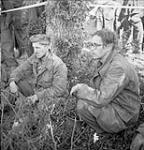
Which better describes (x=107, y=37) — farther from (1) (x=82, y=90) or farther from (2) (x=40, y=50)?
(2) (x=40, y=50)

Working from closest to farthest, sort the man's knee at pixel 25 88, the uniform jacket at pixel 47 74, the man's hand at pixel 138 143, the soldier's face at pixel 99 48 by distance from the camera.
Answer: the man's hand at pixel 138 143, the soldier's face at pixel 99 48, the uniform jacket at pixel 47 74, the man's knee at pixel 25 88

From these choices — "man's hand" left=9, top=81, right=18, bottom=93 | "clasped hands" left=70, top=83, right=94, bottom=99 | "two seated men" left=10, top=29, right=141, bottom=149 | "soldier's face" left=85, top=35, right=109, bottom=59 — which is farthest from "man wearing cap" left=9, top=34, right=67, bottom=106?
"soldier's face" left=85, top=35, right=109, bottom=59

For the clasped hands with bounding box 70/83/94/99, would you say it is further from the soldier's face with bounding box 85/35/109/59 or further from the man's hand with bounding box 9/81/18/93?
the man's hand with bounding box 9/81/18/93

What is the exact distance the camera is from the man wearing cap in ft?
12.9

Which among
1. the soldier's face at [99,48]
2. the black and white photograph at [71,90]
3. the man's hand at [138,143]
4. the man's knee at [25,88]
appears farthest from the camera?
the man's knee at [25,88]

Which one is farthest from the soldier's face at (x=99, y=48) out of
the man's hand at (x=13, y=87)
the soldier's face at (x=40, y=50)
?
the man's hand at (x=13, y=87)

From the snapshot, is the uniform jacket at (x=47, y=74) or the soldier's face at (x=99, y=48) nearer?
the soldier's face at (x=99, y=48)

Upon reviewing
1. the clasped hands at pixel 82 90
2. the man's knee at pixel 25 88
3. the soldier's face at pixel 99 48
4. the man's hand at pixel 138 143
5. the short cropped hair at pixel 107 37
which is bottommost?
the man's hand at pixel 138 143

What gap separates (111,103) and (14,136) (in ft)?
4.67

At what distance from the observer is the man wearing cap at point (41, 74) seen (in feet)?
12.9

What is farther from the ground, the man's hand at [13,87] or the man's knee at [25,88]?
the man's hand at [13,87]

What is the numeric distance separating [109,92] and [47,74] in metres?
1.21

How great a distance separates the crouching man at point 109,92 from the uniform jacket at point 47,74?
53cm

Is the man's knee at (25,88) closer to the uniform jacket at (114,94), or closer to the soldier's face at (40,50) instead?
the soldier's face at (40,50)
